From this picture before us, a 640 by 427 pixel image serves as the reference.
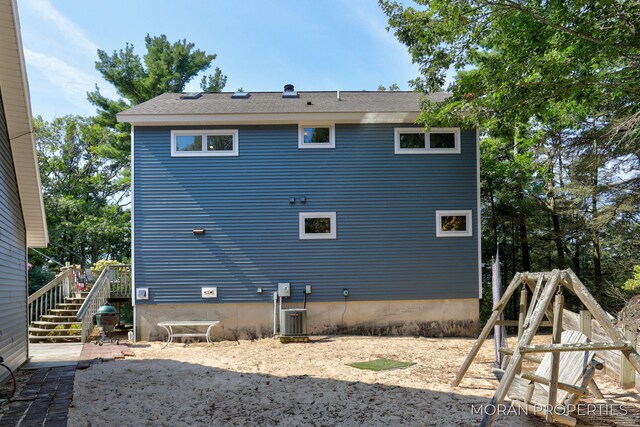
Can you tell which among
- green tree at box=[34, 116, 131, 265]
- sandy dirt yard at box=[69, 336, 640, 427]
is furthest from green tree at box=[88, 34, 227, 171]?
sandy dirt yard at box=[69, 336, 640, 427]

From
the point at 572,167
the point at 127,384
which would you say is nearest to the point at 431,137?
the point at 572,167

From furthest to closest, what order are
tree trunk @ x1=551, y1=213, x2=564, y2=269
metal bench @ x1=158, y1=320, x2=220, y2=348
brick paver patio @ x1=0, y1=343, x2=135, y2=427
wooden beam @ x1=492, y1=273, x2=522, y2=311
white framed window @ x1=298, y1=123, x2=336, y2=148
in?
tree trunk @ x1=551, y1=213, x2=564, y2=269 < white framed window @ x1=298, y1=123, x2=336, y2=148 < metal bench @ x1=158, y1=320, x2=220, y2=348 < wooden beam @ x1=492, y1=273, x2=522, y2=311 < brick paver patio @ x1=0, y1=343, x2=135, y2=427

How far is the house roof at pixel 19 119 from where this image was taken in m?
6.29

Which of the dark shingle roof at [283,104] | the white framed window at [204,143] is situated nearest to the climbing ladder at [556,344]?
the dark shingle roof at [283,104]

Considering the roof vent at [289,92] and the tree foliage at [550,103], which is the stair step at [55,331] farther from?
the tree foliage at [550,103]

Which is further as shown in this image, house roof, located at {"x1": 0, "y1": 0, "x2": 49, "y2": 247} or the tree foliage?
the tree foliage

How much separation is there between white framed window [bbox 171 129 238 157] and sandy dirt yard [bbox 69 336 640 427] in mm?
4952

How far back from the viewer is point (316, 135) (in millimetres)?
12156

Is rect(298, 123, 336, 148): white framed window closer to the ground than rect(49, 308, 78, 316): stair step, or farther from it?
farther from it

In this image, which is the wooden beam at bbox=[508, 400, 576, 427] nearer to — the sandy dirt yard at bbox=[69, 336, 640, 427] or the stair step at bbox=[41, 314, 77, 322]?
the sandy dirt yard at bbox=[69, 336, 640, 427]

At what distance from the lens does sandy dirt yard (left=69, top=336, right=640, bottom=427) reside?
17.3ft

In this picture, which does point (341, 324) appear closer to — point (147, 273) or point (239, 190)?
point (239, 190)

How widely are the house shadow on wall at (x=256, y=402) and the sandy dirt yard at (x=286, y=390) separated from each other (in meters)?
0.01

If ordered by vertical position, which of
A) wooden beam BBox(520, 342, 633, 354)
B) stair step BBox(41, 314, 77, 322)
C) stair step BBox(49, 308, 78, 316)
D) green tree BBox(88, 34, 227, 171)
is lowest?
stair step BBox(41, 314, 77, 322)
